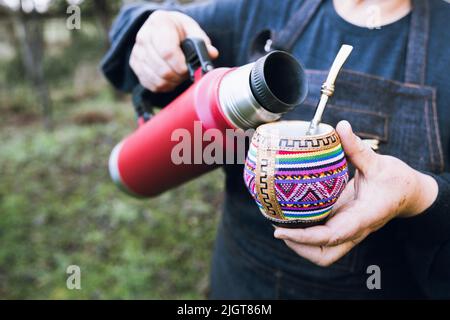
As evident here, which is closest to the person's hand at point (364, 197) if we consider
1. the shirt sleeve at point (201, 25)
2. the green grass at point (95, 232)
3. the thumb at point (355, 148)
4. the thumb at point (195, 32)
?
the thumb at point (355, 148)

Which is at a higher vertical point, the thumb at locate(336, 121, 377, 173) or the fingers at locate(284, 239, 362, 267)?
the thumb at locate(336, 121, 377, 173)

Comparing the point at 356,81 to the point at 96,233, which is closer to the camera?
the point at 356,81

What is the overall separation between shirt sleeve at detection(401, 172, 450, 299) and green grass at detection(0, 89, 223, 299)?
154cm

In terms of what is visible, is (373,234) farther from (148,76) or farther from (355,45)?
(148,76)

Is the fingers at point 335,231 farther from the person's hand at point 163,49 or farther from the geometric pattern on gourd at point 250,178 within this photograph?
the person's hand at point 163,49

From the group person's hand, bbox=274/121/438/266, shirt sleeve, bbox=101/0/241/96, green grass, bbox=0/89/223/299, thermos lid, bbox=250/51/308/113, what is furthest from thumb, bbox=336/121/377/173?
green grass, bbox=0/89/223/299

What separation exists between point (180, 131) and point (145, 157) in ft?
0.53

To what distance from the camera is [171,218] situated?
2.88m

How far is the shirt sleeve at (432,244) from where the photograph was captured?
29.9 inches

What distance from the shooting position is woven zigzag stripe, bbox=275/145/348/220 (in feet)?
2.07

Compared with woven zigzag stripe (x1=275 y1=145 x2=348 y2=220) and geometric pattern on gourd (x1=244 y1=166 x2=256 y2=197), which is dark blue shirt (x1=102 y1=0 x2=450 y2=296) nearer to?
woven zigzag stripe (x1=275 y1=145 x2=348 y2=220)

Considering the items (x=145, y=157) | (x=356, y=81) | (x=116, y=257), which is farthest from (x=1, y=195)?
(x=356, y=81)

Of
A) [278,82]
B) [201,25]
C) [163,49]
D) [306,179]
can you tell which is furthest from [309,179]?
[201,25]
